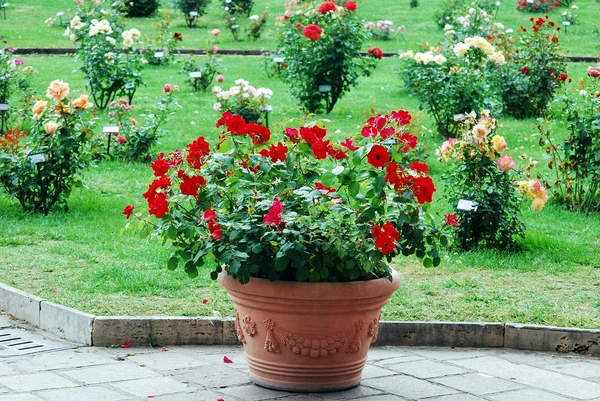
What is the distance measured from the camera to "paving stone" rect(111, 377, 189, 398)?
4.96m

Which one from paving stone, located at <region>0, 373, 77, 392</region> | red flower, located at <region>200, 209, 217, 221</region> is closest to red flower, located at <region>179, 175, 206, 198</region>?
red flower, located at <region>200, 209, 217, 221</region>

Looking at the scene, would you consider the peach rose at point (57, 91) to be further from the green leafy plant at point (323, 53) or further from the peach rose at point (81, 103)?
the green leafy plant at point (323, 53)

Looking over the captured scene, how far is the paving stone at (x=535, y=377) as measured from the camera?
16.8 feet

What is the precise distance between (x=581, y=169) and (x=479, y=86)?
3.30m

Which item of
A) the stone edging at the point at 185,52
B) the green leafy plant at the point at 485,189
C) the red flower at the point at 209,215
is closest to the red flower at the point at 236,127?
the red flower at the point at 209,215

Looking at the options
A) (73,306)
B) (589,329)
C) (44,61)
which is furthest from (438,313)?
(44,61)

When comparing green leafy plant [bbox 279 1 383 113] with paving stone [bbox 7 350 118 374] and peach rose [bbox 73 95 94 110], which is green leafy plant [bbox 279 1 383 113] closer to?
peach rose [bbox 73 95 94 110]

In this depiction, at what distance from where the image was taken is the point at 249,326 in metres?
5.06

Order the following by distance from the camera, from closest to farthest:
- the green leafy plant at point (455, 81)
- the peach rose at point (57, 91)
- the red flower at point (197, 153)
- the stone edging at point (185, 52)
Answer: the red flower at point (197, 153), the peach rose at point (57, 91), the green leafy plant at point (455, 81), the stone edging at point (185, 52)

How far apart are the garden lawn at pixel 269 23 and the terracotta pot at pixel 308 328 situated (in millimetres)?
16134

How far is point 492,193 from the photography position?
805 cm

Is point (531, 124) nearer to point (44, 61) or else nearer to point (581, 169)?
point (581, 169)

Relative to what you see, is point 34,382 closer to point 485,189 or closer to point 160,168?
point 160,168

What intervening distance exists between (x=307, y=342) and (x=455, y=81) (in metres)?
8.29
